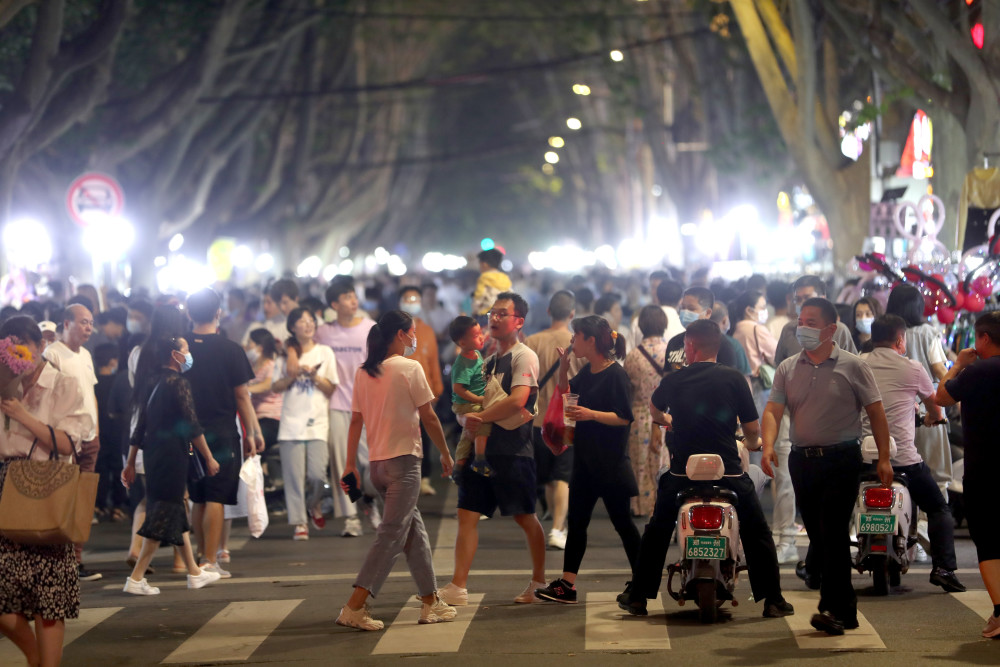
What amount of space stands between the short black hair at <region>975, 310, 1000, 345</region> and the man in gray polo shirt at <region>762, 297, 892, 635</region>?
66 centimetres

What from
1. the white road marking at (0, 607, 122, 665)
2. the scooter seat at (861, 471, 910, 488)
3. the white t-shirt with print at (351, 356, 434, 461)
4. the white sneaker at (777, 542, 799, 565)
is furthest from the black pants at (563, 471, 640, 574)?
the white road marking at (0, 607, 122, 665)

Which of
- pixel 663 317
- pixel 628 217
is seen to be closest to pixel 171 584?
pixel 663 317

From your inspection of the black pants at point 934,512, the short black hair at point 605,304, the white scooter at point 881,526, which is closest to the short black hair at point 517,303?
the white scooter at point 881,526

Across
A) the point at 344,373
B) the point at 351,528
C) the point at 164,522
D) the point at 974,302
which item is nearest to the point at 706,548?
the point at 164,522

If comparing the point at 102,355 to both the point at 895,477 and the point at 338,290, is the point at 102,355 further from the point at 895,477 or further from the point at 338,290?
the point at 895,477

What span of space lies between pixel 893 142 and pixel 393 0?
17.5 metres

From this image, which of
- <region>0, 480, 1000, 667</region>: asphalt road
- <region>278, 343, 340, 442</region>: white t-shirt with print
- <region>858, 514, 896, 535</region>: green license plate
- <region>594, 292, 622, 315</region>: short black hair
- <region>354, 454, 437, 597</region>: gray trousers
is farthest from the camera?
<region>594, 292, 622, 315</region>: short black hair

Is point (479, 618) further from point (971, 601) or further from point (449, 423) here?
point (449, 423)

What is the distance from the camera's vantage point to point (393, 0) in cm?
4059

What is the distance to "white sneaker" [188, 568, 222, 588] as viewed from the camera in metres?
10.4

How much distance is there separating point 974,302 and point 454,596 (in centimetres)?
638

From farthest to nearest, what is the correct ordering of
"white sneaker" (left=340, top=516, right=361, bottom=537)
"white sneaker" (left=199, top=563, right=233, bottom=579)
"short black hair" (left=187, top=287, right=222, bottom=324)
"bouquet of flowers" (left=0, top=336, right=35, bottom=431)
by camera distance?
"white sneaker" (left=340, top=516, right=361, bottom=537) → "short black hair" (left=187, top=287, right=222, bottom=324) → "white sneaker" (left=199, top=563, right=233, bottom=579) → "bouquet of flowers" (left=0, top=336, right=35, bottom=431)

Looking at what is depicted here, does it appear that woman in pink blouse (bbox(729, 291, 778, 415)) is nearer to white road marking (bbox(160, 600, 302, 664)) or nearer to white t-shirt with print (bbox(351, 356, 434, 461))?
white t-shirt with print (bbox(351, 356, 434, 461))

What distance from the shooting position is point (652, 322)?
440 inches
